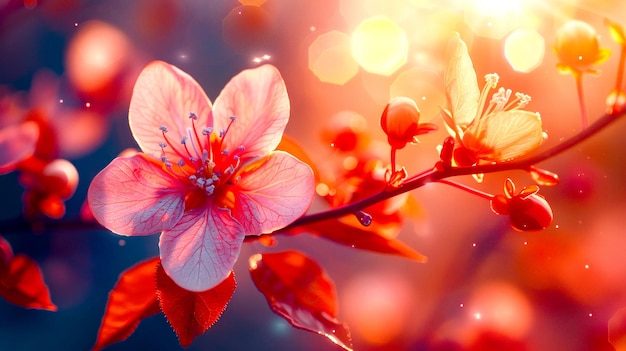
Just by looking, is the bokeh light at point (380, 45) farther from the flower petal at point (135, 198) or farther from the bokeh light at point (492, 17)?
the flower petal at point (135, 198)

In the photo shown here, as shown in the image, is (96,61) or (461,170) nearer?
(461,170)

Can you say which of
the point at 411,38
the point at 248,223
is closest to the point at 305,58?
the point at 411,38

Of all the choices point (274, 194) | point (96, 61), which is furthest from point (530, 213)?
point (96, 61)

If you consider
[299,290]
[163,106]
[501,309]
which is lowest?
[501,309]

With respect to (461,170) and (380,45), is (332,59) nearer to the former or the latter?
(380,45)

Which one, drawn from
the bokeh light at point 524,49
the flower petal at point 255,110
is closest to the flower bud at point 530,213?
the flower petal at point 255,110

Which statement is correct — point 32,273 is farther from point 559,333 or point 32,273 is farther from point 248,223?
point 559,333

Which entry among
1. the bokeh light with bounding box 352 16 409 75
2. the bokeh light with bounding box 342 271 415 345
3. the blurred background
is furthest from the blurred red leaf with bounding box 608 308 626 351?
the bokeh light with bounding box 352 16 409 75
